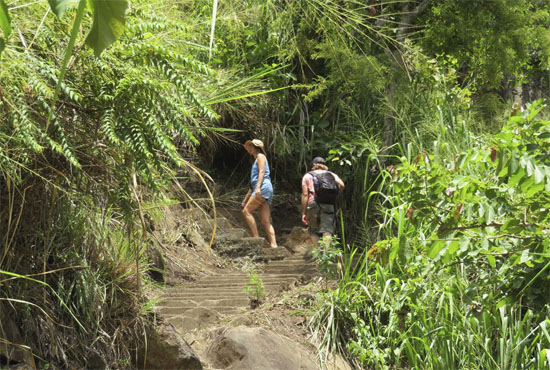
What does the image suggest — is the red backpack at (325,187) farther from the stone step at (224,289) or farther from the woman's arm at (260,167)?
the stone step at (224,289)

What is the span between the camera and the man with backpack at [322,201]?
8.81 metres

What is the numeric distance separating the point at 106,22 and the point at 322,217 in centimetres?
822

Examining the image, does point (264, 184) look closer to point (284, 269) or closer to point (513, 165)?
point (284, 269)

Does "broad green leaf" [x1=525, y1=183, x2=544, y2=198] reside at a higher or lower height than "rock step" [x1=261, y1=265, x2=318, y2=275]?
higher

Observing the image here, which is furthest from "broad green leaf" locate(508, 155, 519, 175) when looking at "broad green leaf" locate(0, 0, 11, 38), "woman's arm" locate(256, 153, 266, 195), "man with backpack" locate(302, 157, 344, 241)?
"woman's arm" locate(256, 153, 266, 195)

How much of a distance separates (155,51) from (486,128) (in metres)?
6.09

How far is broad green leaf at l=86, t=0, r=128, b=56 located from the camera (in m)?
0.68

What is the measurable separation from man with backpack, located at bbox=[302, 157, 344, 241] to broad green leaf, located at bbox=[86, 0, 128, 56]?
318 inches

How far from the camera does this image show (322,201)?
8.84m

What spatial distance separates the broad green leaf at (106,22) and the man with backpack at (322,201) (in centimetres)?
808

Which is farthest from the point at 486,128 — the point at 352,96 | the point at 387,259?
the point at 387,259

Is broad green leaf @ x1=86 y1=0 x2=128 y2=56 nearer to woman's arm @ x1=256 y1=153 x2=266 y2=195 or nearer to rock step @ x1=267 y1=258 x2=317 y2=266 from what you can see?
rock step @ x1=267 y1=258 x2=317 y2=266

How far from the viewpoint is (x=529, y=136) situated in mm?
4043

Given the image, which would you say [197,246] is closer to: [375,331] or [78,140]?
[375,331]
